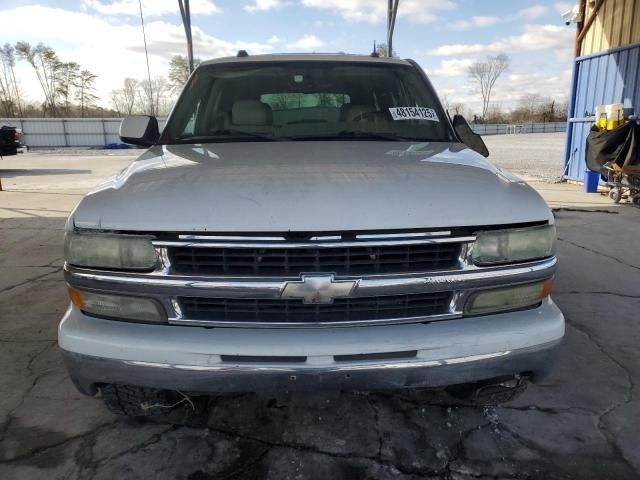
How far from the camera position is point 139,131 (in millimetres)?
3252

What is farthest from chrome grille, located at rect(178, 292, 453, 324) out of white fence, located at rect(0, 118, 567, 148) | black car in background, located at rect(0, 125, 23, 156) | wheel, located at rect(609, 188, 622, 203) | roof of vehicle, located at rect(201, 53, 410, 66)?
white fence, located at rect(0, 118, 567, 148)

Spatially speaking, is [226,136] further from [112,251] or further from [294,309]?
[294,309]

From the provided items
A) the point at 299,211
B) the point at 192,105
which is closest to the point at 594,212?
the point at 192,105

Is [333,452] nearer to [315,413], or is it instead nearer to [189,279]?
[315,413]

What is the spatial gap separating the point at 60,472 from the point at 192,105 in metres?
2.30

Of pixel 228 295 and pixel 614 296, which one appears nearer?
pixel 228 295

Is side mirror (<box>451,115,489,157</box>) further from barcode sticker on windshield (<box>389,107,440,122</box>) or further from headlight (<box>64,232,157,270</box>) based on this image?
headlight (<box>64,232,157,270</box>)

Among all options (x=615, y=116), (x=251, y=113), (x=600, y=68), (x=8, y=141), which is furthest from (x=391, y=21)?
(x=8, y=141)

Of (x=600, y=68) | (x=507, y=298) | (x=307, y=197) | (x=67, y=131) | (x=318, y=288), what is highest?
(x=600, y=68)

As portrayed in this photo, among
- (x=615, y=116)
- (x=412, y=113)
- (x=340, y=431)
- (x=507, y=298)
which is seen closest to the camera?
(x=507, y=298)

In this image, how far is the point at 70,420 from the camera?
243 centimetres

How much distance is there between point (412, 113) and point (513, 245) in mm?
1455

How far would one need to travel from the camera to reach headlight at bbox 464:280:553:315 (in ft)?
6.25

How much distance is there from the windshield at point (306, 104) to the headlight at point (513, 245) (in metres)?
1.24
